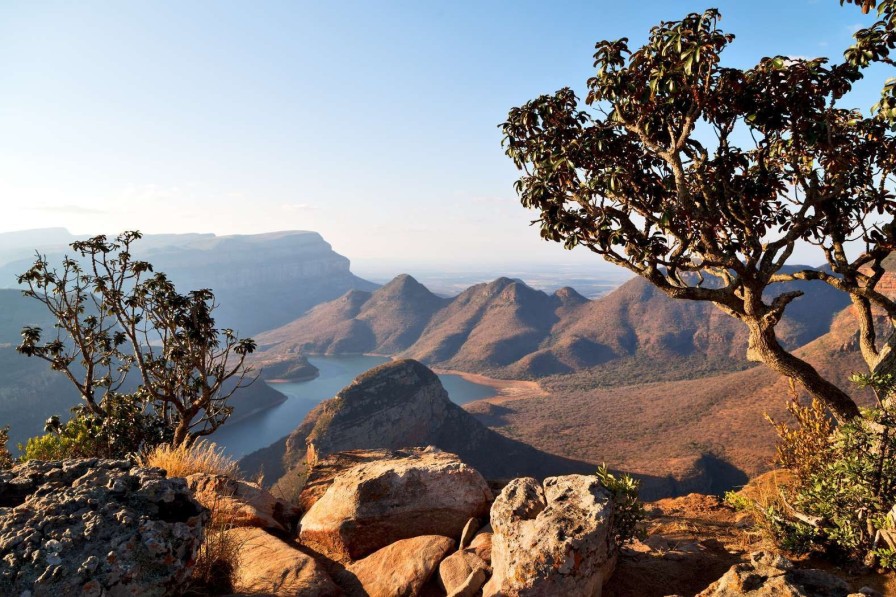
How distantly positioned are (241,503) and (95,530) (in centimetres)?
395

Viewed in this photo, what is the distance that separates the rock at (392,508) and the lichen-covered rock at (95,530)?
3179 mm

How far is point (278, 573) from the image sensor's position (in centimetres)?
626

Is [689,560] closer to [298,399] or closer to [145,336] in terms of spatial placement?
[145,336]

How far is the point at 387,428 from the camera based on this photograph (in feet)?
239

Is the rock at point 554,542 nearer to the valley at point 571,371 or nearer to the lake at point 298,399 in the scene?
the valley at point 571,371

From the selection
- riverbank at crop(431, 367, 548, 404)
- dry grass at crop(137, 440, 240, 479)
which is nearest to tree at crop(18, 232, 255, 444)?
dry grass at crop(137, 440, 240, 479)

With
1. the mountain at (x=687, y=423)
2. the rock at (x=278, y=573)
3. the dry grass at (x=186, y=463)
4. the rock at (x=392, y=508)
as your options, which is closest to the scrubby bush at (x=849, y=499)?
the rock at (x=392, y=508)

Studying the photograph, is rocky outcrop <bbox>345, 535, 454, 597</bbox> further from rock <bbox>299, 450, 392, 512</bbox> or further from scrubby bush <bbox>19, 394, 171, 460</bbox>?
scrubby bush <bbox>19, 394, 171, 460</bbox>

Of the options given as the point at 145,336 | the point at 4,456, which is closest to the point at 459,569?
the point at 4,456

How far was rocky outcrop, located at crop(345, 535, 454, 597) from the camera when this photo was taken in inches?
259

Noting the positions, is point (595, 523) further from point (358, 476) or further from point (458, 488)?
point (358, 476)

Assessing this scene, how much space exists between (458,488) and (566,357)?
125 m

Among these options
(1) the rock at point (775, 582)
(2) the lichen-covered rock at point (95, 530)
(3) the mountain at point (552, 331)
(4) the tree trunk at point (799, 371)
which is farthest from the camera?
(3) the mountain at point (552, 331)

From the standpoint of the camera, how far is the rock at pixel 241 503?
798cm
